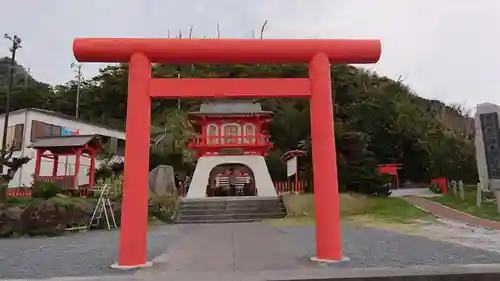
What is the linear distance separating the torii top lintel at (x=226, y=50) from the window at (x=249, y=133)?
12.1 meters

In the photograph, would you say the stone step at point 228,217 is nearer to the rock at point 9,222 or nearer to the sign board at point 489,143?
the rock at point 9,222

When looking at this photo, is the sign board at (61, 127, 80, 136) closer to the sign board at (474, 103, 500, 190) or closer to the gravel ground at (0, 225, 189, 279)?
the gravel ground at (0, 225, 189, 279)

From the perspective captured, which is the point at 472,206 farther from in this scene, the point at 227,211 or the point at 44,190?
the point at 44,190

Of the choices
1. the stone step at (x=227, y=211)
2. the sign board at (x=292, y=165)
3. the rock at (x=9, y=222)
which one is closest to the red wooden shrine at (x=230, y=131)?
the sign board at (x=292, y=165)

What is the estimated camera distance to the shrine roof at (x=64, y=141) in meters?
18.1

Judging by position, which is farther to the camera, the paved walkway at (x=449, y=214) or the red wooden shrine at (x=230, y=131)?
the red wooden shrine at (x=230, y=131)

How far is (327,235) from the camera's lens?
17.7 ft

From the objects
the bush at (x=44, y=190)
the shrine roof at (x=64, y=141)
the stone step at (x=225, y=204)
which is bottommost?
the stone step at (x=225, y=204)

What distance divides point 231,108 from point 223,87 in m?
13.1

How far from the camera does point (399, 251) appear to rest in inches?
244

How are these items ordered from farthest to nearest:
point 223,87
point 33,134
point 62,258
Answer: point 33,134, point 62,258, point 223,87

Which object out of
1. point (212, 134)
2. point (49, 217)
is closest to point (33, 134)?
point (212, 134)

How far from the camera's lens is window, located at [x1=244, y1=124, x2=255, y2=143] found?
18047 millimetres

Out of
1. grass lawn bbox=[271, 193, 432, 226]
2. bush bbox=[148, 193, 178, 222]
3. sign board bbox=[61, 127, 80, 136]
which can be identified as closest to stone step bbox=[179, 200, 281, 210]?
bush bbox=[148, 193, 178, 222]
